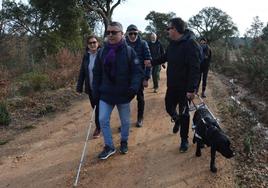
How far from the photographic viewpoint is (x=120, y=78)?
5.92 m

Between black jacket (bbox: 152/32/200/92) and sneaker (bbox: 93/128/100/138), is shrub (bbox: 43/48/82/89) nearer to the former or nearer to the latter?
sneaker (bbox: 93/128/100/138)

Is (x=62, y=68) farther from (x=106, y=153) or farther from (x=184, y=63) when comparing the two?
(x=184, y=63)

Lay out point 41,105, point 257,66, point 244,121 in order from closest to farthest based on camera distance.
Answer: point 244,121 < point 41,105 < point 257,66

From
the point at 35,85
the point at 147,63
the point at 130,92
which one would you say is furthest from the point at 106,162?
the point at 35,85

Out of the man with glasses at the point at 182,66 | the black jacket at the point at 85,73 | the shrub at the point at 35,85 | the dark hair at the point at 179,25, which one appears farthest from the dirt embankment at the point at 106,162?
the shrub at the point at 35,85

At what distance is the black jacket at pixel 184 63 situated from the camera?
5879 millimetres

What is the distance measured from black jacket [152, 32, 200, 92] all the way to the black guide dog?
0.46 metres

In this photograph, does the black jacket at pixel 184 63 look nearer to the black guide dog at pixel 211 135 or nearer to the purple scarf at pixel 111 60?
the black guide dog at pixel 211 135

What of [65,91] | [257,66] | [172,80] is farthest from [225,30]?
[172,80]

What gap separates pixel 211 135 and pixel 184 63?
4.07 ft

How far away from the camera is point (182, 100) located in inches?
250

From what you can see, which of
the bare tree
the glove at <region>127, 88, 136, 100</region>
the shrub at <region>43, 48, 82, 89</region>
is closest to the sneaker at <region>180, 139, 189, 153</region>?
the glove at <region>127, 88, 136, 100</region>

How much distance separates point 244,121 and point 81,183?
4.82m

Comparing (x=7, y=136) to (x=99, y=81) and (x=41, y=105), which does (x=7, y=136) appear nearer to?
(x=41, y=105)
